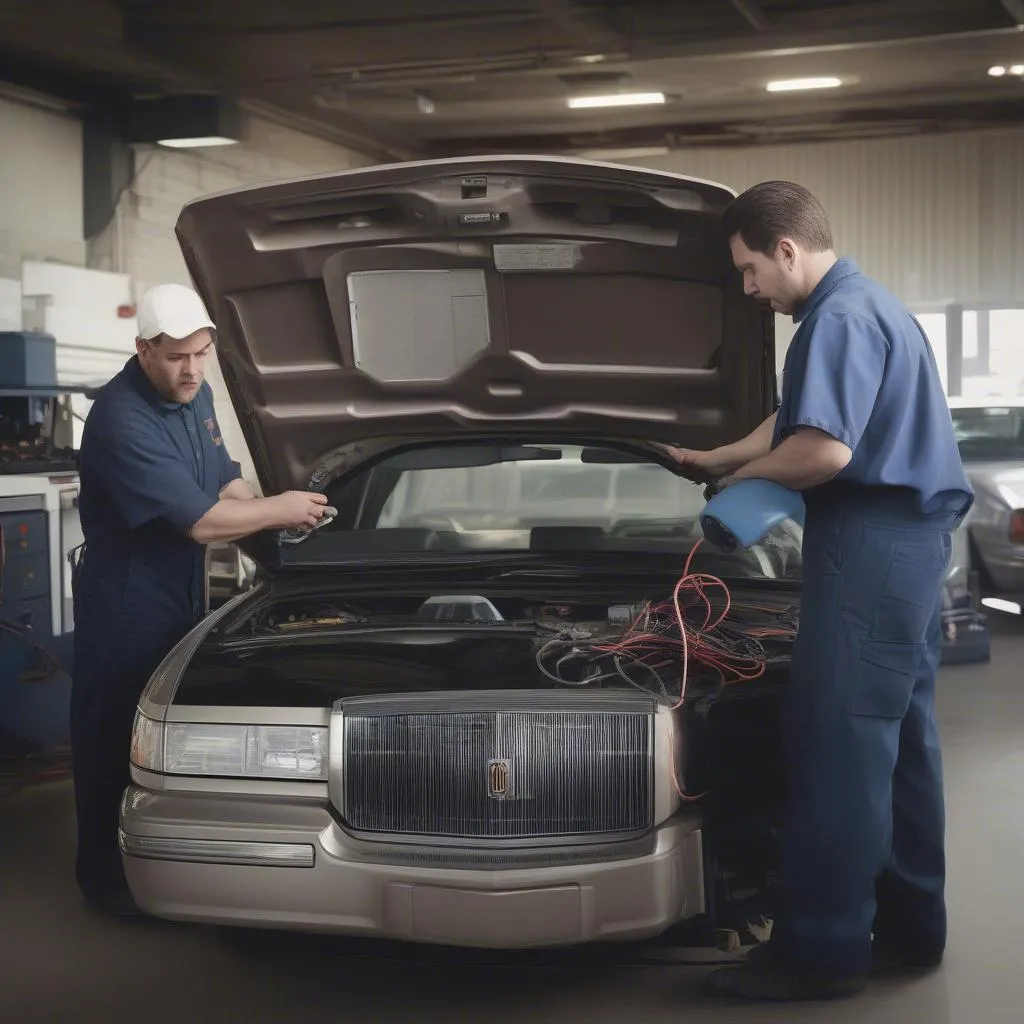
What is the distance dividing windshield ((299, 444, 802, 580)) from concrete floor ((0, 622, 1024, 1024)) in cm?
106

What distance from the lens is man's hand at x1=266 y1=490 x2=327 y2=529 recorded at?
342cm

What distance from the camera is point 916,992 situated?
9.80 ft

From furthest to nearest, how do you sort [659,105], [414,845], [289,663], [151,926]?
[659,105], [151,926], [289,663], [414,845]

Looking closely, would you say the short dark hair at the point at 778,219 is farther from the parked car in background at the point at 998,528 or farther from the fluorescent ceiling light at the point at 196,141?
the fluorescent ceiling light at the point at 196,141

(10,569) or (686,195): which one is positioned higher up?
(686,195)

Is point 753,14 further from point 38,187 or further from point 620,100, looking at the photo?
point 38,187

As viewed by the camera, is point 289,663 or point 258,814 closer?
point 258,814

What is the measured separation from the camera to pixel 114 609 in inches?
136

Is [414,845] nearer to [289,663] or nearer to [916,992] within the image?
[289,663]

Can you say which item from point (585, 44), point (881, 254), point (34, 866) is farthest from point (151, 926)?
point (881, 254)

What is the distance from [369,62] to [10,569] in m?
5.28

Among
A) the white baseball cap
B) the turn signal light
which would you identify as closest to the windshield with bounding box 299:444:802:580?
the white baseball cap

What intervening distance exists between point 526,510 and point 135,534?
1.54m

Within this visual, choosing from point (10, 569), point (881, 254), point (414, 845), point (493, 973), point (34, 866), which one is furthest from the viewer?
point (881, 254)
